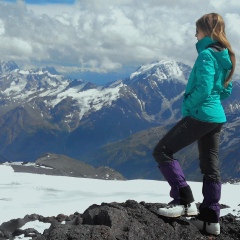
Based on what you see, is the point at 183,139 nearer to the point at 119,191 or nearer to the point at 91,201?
the point at 91,201

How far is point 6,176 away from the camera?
2209 cm

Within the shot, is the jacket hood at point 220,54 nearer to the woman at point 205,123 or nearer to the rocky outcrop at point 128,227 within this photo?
the woman at point 205,123

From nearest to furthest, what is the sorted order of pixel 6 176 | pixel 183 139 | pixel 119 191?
1. pixel 183 139
2. pixel 119 191
3. pixel 6 176

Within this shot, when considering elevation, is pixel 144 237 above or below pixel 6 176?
below

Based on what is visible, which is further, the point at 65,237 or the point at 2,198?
the point at 2,198

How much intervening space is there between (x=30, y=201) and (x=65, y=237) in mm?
8531

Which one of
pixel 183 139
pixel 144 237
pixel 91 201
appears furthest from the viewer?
pixel 91 201

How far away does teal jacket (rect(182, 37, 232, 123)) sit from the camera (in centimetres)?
739

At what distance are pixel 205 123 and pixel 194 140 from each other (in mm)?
377

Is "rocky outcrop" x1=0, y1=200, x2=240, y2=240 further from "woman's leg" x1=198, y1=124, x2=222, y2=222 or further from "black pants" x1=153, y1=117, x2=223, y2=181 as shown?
"black pants" x1=153, y1=117, x2=223, y2=181

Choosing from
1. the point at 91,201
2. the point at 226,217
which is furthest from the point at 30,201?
the point at 226,217

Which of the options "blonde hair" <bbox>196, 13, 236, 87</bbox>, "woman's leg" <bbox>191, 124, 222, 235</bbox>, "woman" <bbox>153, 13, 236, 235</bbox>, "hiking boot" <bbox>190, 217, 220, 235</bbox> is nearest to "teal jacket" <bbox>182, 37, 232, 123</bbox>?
"woman" <bbox>153, 13, 236, 235</bbox>

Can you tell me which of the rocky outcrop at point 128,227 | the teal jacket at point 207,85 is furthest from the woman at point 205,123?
the rocky outcrop at point 128,227

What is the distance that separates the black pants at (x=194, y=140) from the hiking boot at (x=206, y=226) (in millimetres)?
825
